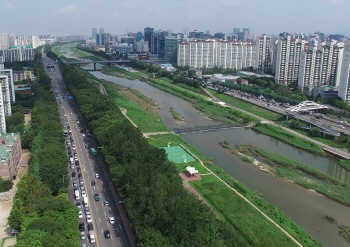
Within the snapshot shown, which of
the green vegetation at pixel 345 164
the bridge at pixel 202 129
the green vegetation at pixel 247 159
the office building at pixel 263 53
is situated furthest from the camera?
the office building at pixel 263 53

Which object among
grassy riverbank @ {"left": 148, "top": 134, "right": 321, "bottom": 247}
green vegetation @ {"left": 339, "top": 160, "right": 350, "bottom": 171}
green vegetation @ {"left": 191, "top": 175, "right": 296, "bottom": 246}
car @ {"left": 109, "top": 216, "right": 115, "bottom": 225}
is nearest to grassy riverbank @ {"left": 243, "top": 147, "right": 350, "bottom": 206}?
green vegetation @ {"left": 339, "top": 160, "right": 350, "bottom": 171}

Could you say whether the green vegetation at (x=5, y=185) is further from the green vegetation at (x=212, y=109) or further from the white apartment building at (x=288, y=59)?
the white apartment building at (x=288, y=59)

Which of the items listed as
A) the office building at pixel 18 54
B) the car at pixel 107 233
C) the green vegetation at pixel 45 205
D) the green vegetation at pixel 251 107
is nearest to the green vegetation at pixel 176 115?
the green vegetation at pixel 251 107

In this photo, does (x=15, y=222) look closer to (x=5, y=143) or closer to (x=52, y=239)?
(x=52, y=239)

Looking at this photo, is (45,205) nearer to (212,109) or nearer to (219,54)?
(212,109)

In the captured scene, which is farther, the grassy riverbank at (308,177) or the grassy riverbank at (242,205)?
the grassy riverbank at (308,177)

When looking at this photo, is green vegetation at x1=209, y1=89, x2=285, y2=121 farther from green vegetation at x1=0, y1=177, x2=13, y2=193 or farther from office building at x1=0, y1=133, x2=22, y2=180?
green vegetation at x1=0, y1=177, x2=13, y2=193

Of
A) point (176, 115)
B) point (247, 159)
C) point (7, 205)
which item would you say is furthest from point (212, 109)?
point (7, 205)
